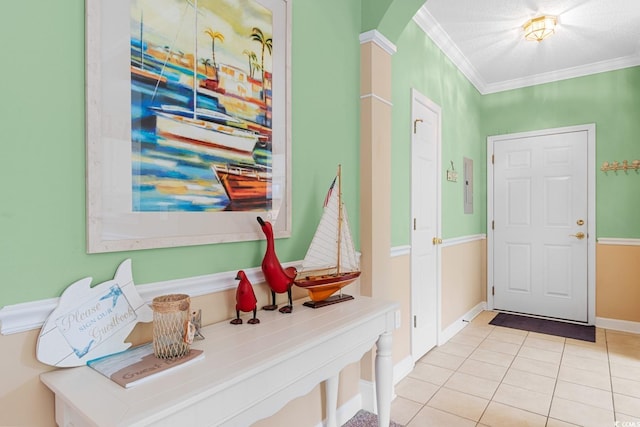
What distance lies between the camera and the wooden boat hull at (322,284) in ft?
4.83

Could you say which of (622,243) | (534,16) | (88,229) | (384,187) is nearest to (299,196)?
(384,187)

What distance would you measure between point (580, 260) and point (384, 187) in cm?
301

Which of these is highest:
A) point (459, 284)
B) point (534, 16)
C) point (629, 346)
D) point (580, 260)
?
point (534, 16)

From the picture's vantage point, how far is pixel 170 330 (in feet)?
3.18

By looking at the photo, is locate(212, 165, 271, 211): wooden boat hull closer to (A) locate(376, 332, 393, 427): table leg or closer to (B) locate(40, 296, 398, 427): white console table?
(B) locate(40, 296, 398, 427): white console table

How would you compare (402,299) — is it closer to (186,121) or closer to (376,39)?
(376,39)

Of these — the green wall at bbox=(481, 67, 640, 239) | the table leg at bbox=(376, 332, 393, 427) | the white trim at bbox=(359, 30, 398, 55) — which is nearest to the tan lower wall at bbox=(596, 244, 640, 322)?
the green wall at bbox=(481, 67, 640, 239)

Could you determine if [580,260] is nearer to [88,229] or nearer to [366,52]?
[366,52]

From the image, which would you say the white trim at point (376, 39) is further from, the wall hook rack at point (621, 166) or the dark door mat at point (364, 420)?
the wall hook rack at point (621, 166)

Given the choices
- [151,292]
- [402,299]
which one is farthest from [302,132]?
[402,299]

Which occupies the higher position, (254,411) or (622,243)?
(622,243)

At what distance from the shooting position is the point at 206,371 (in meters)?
0.91

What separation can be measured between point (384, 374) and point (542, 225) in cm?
342

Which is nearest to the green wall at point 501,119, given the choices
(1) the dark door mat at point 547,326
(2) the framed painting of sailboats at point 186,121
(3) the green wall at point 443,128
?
(3) the green wall at point 443,128
